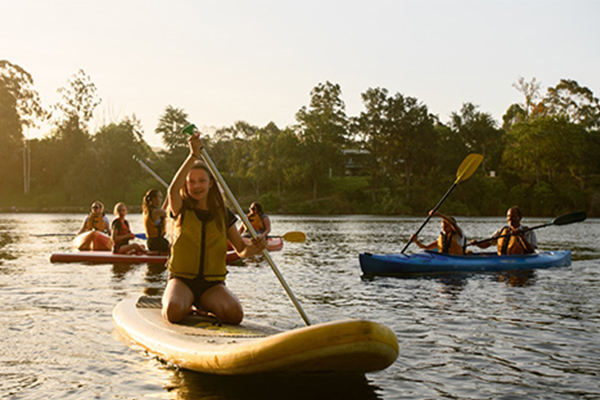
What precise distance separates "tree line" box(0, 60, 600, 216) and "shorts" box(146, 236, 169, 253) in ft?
153

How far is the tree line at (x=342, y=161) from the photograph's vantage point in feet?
193

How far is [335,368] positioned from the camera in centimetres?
414

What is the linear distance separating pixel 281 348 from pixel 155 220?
7.80 metres

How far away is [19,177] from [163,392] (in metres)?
67.1

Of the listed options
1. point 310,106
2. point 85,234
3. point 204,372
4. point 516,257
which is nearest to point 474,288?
point 516,257

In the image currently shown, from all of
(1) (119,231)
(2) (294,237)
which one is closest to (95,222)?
(1) (119,231)

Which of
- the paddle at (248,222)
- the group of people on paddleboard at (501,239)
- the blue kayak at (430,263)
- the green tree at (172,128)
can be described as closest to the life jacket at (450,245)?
the group of people on paddleboard at (501,239)

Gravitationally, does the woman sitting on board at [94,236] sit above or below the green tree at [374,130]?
below

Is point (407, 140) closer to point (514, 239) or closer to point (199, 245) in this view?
point (514, 239)

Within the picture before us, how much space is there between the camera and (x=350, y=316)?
7.84 metres

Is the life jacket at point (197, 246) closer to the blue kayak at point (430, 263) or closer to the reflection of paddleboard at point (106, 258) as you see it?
the blue kayak at point (430, 263)

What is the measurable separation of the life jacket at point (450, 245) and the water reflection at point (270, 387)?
306 inches

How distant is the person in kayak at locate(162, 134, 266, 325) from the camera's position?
5.18 m

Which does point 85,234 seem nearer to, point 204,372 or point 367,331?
point 204,372
